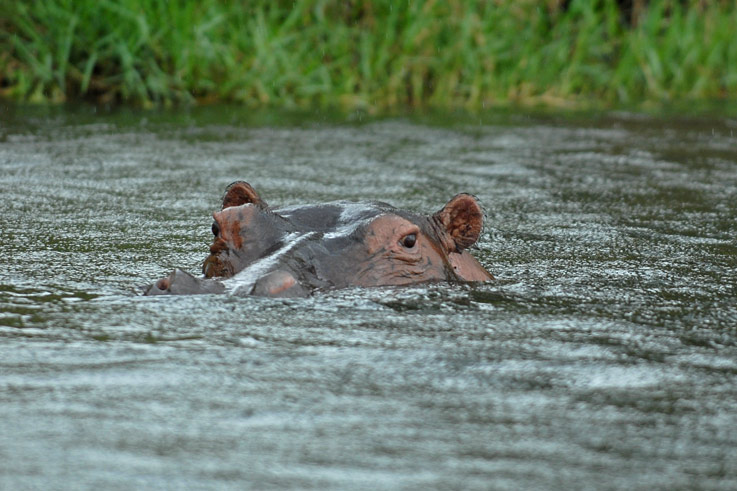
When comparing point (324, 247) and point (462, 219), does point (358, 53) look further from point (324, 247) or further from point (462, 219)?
point (324, 247)

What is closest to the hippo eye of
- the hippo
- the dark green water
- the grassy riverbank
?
the hippo

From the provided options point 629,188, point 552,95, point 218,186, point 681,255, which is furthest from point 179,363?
point 552,95

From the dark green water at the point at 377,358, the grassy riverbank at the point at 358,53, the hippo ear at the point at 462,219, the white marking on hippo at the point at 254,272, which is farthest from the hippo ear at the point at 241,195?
the grassy riverbank at the point at 358,53

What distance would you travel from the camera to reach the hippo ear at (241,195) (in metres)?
4.74

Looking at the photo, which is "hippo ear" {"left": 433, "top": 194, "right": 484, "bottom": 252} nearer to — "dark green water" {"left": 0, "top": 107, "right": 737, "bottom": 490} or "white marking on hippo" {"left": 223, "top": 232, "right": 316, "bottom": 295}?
"dark green water" {"left": 0, "top": 107, "right": 737, "bottom": 490}

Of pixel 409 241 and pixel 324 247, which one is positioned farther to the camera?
pixel 409 241

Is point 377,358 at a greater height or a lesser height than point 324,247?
lesser

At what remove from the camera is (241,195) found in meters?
4.80

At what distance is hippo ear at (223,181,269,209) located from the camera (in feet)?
15.6

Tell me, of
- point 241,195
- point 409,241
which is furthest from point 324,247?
point 241,195

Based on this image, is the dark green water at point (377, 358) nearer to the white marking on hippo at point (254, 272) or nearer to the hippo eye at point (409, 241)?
the white marking on hippo at point (254, 272)

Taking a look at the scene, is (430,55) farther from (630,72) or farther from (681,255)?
(681,255)

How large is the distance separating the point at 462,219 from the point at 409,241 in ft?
1.26

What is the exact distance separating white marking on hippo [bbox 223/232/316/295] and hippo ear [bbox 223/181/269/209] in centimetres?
58
